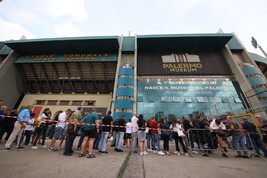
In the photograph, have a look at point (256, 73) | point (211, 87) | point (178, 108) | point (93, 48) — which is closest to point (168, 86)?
point (178, 108)

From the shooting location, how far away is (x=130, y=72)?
18.5m

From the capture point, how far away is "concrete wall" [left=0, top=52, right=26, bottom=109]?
61.8ft

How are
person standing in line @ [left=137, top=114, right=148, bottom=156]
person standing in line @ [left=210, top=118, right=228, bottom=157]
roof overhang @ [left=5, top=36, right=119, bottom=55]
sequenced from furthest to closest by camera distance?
roof overhang @ [left=5, top=36, right=119, bottom=55] < person standing in line @ [left=210, top=118, right=228, bottom=157] < person standing in line @ [left=137, top=114, right=148, bottom=156]

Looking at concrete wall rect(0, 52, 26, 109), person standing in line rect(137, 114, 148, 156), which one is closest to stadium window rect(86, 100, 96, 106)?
concrete wall rect(0, 52, 26, 109)

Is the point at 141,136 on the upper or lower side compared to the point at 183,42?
lower

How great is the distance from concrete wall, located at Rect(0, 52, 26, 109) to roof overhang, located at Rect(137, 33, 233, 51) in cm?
2635

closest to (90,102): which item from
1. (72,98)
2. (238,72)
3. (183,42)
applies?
(72,98)

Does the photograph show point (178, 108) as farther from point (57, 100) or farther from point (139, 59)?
point (57, 100)

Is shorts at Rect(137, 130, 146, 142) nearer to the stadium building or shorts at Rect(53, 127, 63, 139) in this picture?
shorts at Rect(53, 127, 63, 139)

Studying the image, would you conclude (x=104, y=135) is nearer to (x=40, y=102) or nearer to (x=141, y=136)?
(x=141, y=136)

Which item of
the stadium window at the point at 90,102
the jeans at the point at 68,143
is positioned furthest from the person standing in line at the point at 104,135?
the stadium window at the point at 90,102

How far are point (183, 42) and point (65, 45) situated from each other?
23.9m

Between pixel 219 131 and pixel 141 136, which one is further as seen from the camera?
pixel 219 131

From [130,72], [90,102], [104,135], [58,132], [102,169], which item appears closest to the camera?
[102,169]
